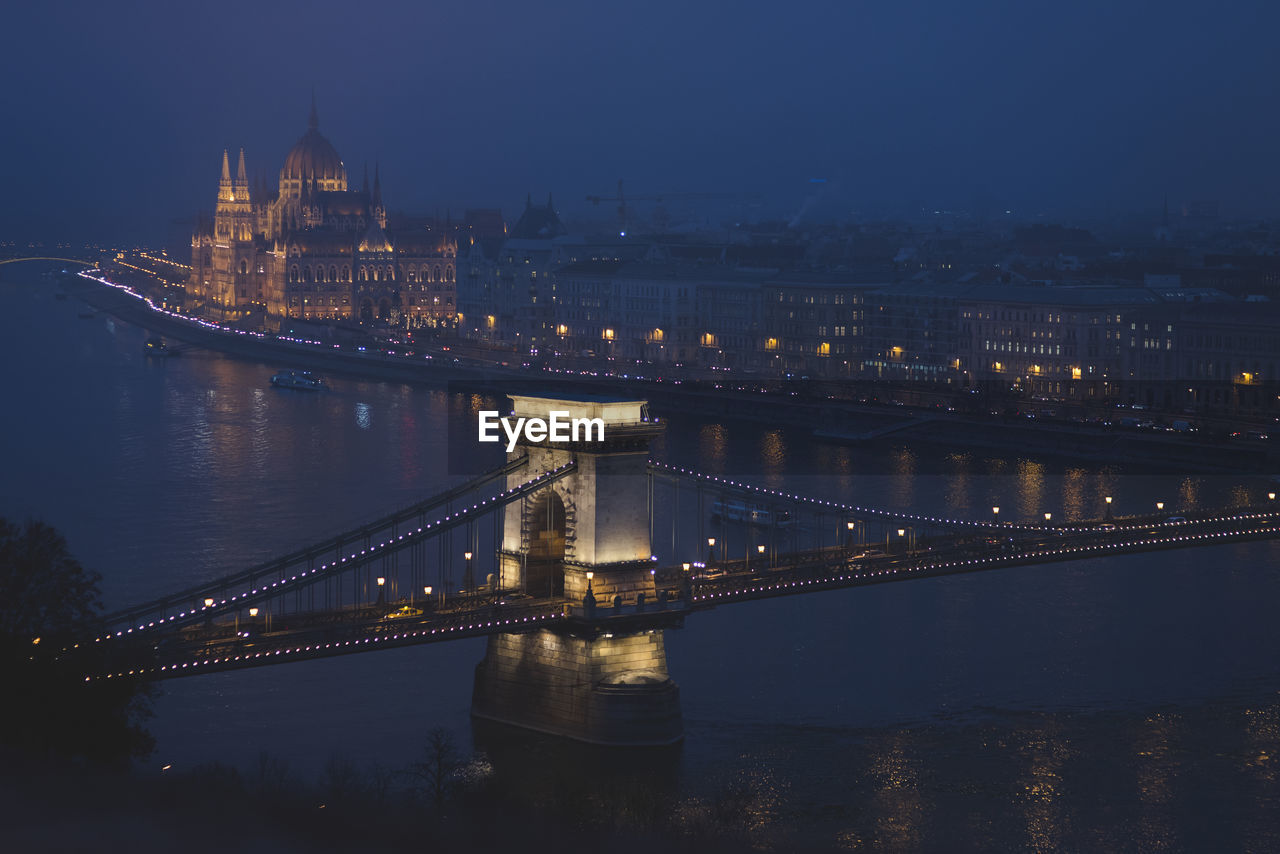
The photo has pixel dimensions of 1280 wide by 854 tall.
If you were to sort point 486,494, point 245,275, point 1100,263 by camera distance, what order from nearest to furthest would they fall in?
point 486,494 → point 1100,263 → point 245,275

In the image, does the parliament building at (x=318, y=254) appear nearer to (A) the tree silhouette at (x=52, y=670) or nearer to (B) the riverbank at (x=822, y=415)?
(B) the riverbank at (x=822, y=415)

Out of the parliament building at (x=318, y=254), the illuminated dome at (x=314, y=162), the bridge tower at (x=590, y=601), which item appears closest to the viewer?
the bridge tower at (x=590, y=601)

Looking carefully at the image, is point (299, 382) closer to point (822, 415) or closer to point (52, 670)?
point (822, 415)

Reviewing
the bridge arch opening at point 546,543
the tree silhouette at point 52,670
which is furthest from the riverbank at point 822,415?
the tree silhouette at point 52,670

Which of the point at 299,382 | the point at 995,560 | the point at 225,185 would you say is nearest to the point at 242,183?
the point at 225,185

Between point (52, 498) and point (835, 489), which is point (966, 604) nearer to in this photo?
point (835, 489)

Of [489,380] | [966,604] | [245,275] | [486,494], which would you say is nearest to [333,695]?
[966,604]
